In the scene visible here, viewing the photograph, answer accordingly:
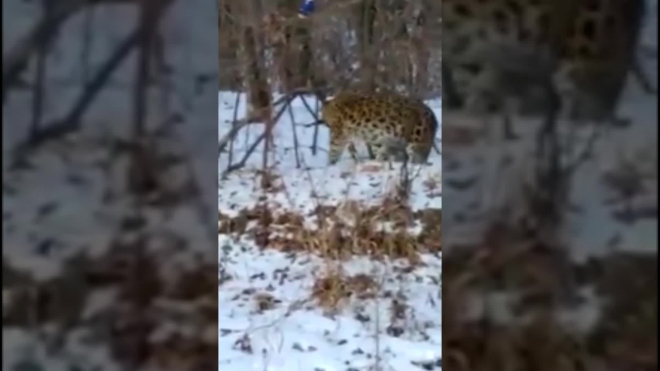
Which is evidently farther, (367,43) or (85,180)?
(367,43)

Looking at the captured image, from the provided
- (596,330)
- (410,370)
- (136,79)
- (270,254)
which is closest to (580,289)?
(596,330)

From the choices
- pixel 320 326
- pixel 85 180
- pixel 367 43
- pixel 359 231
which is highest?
pixel 367 43

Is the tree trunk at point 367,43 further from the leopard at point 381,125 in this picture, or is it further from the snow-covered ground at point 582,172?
the snow-covered ground at point 582,172

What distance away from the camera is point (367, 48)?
1.30m

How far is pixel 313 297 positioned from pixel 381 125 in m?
0.37

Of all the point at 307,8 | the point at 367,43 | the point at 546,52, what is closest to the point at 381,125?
the point at 367,43

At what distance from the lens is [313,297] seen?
4.49ft

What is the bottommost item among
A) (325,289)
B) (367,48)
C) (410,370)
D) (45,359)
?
(410,370)

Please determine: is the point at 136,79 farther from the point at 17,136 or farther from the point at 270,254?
the point at 270,254

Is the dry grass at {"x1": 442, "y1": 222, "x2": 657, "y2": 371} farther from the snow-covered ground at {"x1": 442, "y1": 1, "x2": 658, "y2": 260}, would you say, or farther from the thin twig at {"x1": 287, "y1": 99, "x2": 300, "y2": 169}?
the thin twig at {"x1": 287, "y1": 99, "x2": 300, "y2": 169}

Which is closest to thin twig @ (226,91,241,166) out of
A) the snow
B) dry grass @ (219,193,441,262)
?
dry grass @ (219,193,441,262)

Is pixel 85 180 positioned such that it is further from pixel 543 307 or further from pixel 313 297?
→ pixel 313 297

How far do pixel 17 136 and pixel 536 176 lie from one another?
1.23 ft

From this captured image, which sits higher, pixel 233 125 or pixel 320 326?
pixel 233 125
